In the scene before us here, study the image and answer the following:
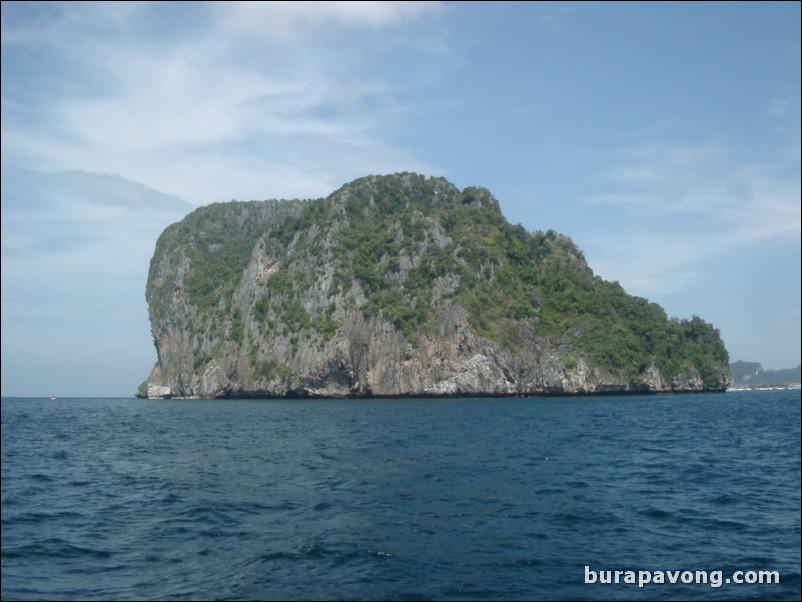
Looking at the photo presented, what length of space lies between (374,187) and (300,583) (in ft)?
535

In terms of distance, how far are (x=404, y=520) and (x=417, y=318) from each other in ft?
370

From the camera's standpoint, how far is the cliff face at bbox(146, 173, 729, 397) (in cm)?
12294

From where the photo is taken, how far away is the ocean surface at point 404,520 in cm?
1306

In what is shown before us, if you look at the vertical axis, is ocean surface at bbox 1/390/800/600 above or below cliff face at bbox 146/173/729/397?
below

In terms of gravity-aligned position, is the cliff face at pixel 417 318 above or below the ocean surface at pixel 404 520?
above

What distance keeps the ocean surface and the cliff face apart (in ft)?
289

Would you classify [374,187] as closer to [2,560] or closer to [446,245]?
[446,245]

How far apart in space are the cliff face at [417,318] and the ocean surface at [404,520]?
88209 mm

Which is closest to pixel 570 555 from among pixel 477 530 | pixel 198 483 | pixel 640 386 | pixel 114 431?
pixel 477 530

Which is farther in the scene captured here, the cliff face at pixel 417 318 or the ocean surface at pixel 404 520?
the cliff face at pixel 417 318

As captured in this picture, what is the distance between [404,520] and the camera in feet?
58.9

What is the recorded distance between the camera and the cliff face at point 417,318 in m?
123

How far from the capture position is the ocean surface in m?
13.1

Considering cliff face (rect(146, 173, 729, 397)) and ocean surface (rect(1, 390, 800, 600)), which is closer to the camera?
ocean surface (rect(1, 390, 800, 600))
